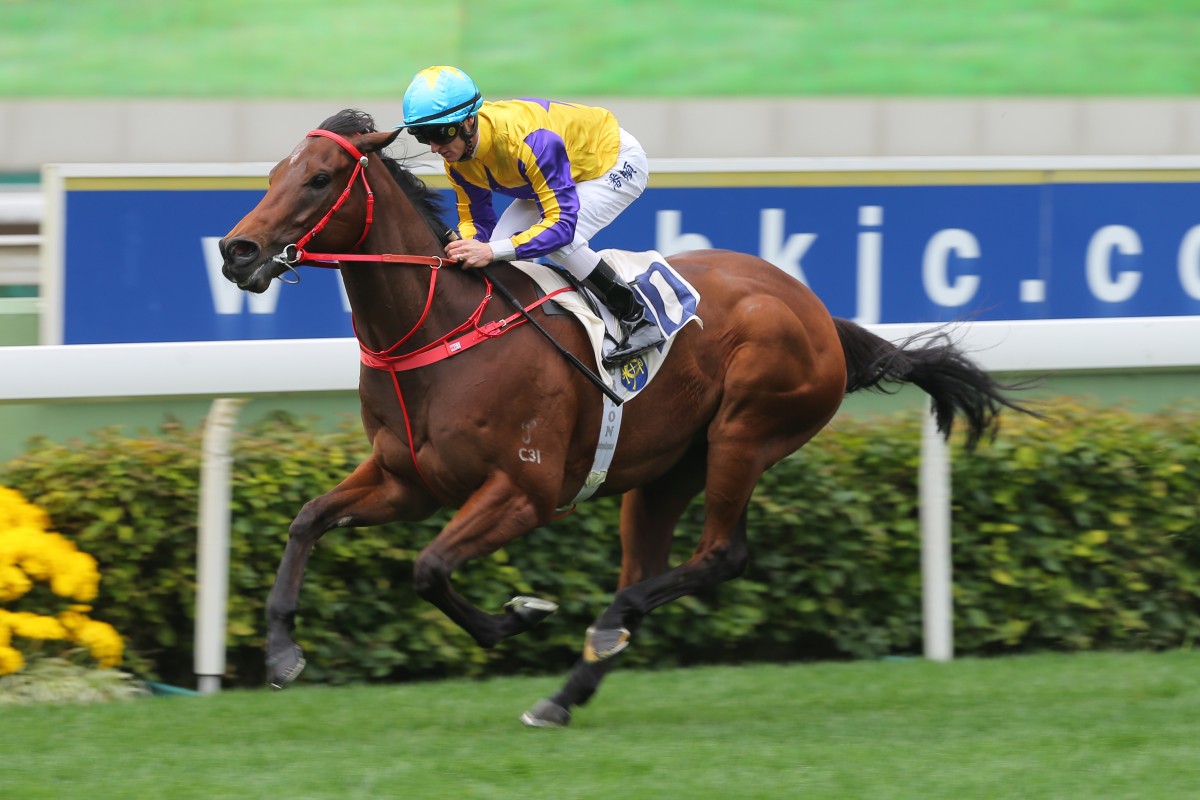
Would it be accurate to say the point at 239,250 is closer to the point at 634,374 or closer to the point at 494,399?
the point at 494,399

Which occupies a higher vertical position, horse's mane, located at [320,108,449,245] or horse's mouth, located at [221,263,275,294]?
horse's mane, located at [320,108,449,245]

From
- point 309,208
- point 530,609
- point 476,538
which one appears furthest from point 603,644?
point 309,208

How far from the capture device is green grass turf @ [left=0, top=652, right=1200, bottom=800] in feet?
11.6

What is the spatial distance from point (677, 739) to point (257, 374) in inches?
69.9

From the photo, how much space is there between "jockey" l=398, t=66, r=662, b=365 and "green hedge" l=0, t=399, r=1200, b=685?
3.68 ft

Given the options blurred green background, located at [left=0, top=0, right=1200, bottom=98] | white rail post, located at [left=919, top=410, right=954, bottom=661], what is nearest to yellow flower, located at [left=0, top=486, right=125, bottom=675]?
white rail post, located at [left=919, top=410, right=954, bottom=661]

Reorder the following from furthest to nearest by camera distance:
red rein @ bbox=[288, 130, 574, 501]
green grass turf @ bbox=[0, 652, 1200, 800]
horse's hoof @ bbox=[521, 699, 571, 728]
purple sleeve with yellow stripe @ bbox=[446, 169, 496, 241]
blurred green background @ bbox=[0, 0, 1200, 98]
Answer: blurred green background @ bbox=[0, 0, 1200, 98], purple sleeve with yellow stripe @ bbox=[446, 169, 496, 241], horse's hoof @ bbox=[521, 699, 571, 728], red rein @ bbox=[288, 130, 574, 501], green grass turf @ bbox=[0, 652, 1200, 800]

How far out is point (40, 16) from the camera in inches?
644

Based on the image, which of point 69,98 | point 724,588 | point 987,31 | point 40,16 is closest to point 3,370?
point 724,588

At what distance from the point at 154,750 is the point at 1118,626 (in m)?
3.36

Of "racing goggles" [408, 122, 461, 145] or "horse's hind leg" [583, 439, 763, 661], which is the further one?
"horse's hind leg" [583, 439, 763, 661]

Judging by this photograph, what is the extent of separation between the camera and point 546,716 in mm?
4305

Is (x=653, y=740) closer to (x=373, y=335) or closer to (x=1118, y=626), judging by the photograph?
(x=373, y=335)

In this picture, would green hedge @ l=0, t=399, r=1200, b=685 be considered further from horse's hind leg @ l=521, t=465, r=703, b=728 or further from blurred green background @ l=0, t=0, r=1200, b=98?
blurred green background @ l=0, t=0, r=1200, b=98
